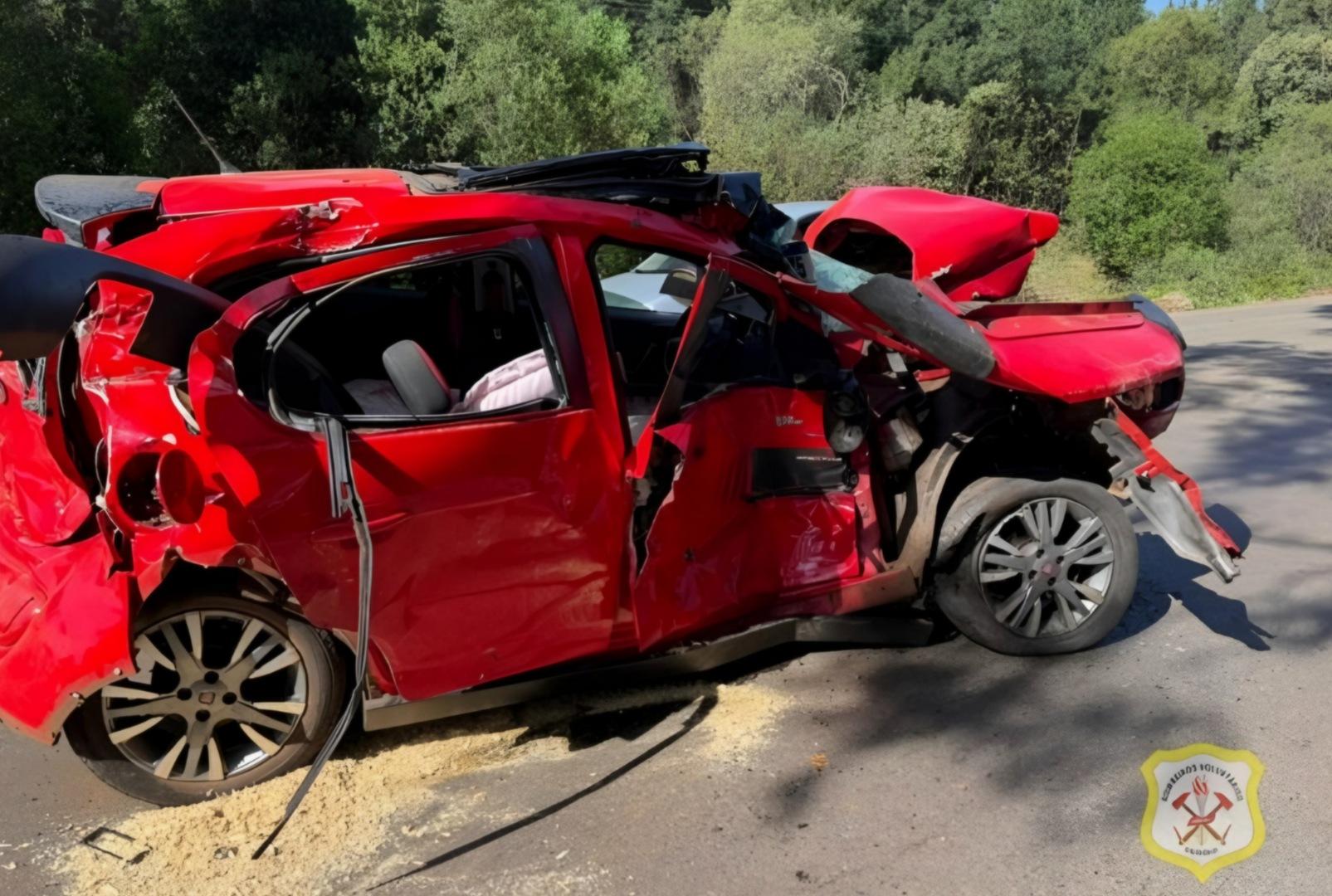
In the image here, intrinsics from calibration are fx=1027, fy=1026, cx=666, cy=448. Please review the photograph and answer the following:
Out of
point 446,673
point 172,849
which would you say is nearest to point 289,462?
point 446,673

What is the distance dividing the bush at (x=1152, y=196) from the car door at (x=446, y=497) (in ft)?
82.0

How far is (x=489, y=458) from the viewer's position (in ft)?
10.3

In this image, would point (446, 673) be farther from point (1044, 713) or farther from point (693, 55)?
point (693, 55)

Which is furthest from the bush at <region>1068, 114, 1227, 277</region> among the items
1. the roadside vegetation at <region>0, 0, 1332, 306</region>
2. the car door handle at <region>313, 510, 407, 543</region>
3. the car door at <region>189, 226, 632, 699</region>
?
the car door handle at <region>313, 510, 407, 543</region>

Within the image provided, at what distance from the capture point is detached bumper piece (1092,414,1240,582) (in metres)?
3.95

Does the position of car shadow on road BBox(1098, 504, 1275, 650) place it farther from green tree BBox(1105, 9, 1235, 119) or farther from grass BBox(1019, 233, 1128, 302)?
green tree BBox(1105, 9, 1235, 119)

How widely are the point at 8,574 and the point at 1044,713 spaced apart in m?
3.48

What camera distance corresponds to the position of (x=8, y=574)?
10.2 ft

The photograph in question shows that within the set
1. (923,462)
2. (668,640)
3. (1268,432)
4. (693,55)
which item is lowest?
(1268,432)

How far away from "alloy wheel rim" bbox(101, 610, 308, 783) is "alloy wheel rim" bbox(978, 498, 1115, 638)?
2616 mm

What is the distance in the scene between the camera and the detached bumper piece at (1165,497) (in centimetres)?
395

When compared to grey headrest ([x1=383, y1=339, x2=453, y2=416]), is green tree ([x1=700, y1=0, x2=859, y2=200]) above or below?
above

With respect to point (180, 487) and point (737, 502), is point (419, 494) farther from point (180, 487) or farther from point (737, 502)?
point (737, 502)

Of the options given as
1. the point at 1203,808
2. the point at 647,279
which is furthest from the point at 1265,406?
the point at 1203,808
